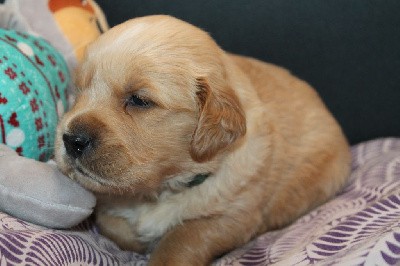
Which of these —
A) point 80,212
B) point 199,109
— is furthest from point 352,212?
point 80,212

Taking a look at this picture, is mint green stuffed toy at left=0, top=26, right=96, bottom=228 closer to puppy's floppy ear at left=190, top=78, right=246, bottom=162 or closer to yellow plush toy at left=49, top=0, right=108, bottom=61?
yellow plush toy at left=49, top=0, right=108, bottom=61

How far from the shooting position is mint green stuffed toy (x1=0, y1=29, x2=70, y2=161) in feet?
7.16

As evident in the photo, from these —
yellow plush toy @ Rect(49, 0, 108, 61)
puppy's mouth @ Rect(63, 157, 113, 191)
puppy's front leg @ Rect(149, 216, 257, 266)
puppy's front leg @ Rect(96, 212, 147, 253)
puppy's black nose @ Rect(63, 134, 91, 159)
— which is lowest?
puppy's front leg @ Rect(96, 212, 147, 253)

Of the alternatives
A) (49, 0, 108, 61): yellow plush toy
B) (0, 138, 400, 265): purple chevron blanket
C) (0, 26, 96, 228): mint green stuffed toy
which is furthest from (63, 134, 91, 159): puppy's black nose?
(49, 0, 108, 61): yellow plush toy

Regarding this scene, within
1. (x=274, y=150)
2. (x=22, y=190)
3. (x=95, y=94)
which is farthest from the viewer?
(x=274, y=150)

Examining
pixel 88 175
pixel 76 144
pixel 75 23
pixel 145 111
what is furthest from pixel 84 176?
pixel 75 23

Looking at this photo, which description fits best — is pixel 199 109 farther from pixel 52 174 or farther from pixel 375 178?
pixel 375 178

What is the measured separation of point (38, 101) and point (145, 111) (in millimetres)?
507

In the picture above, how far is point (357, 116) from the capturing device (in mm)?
3404

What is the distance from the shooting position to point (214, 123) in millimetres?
2076

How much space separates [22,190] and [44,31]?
1180 millimetres

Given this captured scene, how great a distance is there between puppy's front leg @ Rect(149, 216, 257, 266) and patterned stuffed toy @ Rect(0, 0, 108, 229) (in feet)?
1.10

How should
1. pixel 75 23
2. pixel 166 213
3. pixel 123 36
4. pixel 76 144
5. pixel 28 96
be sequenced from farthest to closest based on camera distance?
pixel 75 23, pixel 166 213, pixel 28 96, pixel 123 36, pixel 76 144

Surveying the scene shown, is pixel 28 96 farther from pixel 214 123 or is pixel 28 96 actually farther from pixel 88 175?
pixel 214 123
